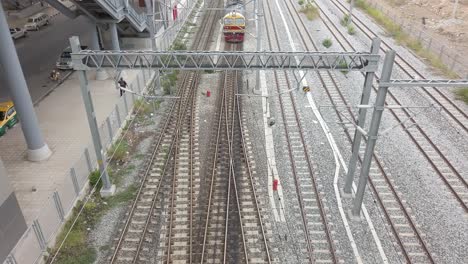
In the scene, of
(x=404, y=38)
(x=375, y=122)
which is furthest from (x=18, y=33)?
(x=404, y=38)

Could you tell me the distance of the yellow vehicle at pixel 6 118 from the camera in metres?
23.8

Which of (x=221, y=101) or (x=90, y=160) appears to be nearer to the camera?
(x=90, y=160)

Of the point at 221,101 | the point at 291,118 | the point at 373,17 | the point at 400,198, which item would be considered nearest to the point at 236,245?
the point at 400,198

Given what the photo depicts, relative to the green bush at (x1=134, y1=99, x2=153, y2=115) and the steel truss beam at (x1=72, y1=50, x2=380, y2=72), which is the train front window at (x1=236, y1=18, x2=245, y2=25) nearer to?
the green bush at (x1=134, y1=99, x2=153, y2=115)

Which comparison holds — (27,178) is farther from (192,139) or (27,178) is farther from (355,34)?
(355,34)

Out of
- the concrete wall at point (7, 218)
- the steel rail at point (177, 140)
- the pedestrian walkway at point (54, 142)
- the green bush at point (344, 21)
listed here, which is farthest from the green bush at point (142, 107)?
the green bush at point (344, 21)

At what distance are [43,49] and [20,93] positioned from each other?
2352 centimetres

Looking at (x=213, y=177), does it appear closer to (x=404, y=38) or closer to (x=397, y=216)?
(x=397, y=216)

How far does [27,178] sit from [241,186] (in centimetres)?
1089

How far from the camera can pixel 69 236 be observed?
54.1ft

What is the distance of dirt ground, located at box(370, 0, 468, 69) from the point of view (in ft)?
141

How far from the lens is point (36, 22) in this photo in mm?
47344

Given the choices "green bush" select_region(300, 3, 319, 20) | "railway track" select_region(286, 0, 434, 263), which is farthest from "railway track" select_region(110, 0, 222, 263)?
"green bush" select_region(300, 3, 319, 20)

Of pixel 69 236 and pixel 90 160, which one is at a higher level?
pixel 90 160
